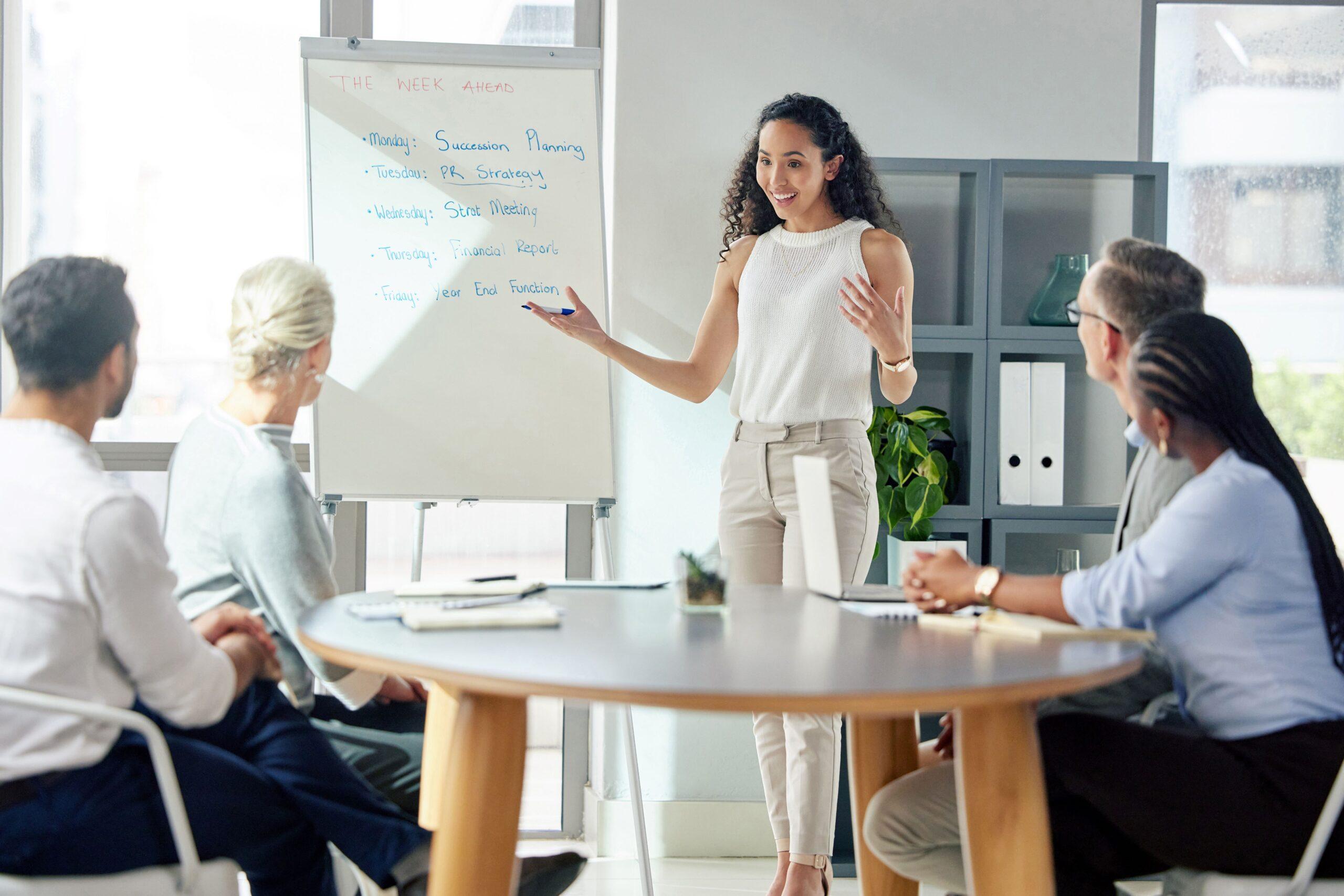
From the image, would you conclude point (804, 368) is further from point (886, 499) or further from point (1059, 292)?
point (1059, 292)

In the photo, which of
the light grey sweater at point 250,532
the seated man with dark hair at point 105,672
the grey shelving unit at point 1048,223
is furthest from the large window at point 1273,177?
the seated man with dark hair at point 105,672

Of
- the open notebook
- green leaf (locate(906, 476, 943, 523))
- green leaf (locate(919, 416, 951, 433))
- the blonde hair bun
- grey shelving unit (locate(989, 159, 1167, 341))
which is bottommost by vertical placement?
the open notebook

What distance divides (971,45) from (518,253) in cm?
143

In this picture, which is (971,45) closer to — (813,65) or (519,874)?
(813,65)

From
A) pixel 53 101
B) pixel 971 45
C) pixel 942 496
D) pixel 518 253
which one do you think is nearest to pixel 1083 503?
pixel 942 496

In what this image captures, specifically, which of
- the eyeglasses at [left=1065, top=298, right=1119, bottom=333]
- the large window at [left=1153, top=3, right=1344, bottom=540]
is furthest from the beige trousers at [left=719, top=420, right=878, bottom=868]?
the large window at [left=1153, top=3, right=1344, bottom=540]

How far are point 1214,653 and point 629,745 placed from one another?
1.43m

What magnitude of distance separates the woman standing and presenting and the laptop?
57cm

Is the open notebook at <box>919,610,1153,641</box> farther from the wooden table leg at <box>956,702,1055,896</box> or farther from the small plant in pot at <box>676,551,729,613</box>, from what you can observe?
the small plant in pot at <box>676,551,729,613</box>

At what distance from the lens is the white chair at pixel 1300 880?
1.36 m

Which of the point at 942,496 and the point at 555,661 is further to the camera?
the point at 942,496

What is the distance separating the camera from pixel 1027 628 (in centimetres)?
152

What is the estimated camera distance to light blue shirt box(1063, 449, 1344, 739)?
146 centimetres

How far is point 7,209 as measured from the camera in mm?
3240
